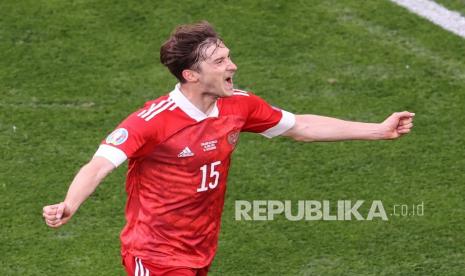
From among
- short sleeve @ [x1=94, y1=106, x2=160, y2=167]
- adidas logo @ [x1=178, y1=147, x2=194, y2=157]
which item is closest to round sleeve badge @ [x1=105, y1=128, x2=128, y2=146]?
short sleeve @ [x1=94, y1=106, x2=160, y2=167]

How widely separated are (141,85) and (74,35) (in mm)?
962

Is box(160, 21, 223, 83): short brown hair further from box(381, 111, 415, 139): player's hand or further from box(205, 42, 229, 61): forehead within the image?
box(381, 111, 415, 139): player's hand

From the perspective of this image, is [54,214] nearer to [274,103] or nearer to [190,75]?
[190,75]

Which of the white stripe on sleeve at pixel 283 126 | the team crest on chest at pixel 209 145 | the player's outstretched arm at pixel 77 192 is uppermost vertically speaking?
the white stripe on sleeve at pixel 283 126

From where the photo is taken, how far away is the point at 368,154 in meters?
8.60

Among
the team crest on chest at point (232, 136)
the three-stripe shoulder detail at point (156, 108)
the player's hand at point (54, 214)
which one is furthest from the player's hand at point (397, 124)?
the player's hand at point (54, 214)

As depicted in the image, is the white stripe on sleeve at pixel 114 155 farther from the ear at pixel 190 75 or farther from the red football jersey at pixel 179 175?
the ear at pixel 190 75

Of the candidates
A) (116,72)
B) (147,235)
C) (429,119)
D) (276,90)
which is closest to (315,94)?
(276,90)

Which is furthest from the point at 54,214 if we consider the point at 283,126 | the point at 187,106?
the point at 283,126

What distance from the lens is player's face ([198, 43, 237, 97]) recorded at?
227 inches

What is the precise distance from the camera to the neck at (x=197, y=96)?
5.84 meters

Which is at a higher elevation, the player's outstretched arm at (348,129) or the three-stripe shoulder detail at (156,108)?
the three-stripe shoulder detail at (156,108)

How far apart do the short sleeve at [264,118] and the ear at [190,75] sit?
0.41m

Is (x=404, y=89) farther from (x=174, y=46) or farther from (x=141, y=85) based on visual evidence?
(x=174, y=46)
